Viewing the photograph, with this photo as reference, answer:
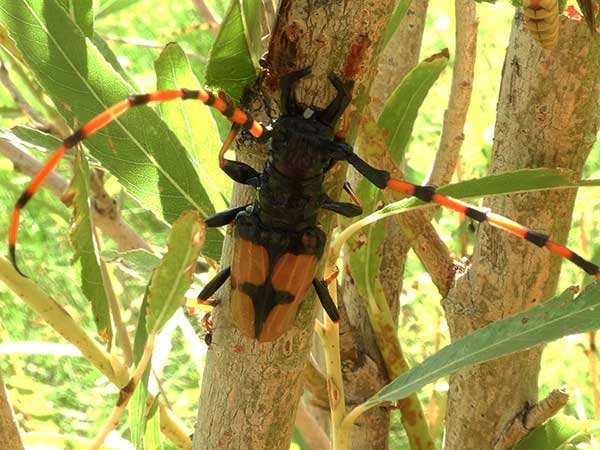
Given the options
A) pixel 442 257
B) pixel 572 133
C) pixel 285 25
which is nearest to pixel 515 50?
pixel 572 133

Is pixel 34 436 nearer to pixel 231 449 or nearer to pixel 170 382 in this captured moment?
pixel 231 449

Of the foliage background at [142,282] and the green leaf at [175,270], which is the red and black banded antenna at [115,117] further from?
the foliage background at [142,282]

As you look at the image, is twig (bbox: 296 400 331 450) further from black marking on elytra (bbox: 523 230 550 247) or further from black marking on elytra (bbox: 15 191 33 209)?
black marking on elytra (bbox: 15 191 33 209)

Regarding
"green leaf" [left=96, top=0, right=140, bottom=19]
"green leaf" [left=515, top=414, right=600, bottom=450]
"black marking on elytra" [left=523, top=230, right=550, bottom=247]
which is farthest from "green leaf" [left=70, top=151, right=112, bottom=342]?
"green leaf" [left=96, top=0, right=140, bottom=19]

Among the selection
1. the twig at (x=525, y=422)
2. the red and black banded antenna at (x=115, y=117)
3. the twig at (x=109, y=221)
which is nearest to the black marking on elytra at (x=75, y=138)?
the red and black banded antenna at (x=115, y=117)

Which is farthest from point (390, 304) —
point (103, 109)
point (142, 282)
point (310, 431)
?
point (142, 282)

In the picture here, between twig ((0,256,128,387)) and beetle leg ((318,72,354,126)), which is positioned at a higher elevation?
beetle leg ((318,72,354,126))
